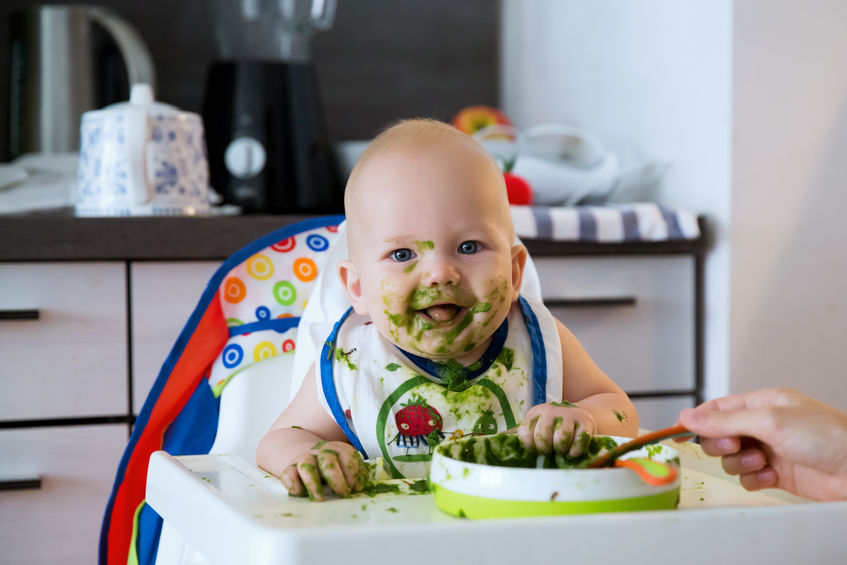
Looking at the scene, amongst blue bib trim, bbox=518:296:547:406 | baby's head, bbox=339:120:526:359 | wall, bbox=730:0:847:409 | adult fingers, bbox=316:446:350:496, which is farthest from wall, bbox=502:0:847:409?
adult fingers, bbox=316:446:350:496

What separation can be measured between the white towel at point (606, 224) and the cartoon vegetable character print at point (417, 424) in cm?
61

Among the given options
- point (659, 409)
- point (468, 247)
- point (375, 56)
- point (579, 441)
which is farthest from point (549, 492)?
point (375, 56)

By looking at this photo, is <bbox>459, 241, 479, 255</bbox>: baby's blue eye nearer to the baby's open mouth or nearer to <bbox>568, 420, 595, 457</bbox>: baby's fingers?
the baby's open mouth

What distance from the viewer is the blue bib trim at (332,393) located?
83 cm

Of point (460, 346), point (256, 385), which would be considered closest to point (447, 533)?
point (460, 346)

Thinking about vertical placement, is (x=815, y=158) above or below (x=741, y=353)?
above

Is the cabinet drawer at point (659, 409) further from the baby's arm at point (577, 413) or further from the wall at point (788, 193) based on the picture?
the baby's arm at point (577, 413)

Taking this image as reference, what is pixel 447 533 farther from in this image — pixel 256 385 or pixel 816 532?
pixel 256 385

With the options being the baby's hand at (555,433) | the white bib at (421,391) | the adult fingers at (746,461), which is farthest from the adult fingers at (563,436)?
the white bib at (421,391)

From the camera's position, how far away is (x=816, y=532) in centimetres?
50

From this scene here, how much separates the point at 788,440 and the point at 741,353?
944 mm

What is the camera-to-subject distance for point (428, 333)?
78 centimetres

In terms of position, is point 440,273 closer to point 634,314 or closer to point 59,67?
point 634,314

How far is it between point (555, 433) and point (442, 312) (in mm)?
193
